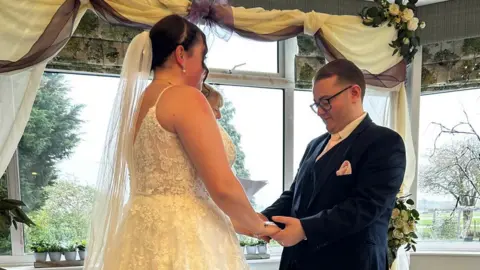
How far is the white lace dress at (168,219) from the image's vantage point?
1231mm

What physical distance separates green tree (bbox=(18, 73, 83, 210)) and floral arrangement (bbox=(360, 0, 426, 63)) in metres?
1.81

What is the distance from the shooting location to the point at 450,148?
119 inches

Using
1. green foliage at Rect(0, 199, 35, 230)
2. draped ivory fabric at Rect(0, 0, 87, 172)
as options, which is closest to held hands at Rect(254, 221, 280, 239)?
green foliage at Rect(0, 199, 35, 230)

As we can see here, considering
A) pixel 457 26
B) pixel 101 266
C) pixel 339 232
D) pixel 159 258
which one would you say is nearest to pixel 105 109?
pixel 101 266

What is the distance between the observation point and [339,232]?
1.38 meters

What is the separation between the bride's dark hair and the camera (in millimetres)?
1272

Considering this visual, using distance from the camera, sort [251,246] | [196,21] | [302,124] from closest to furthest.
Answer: [196,21]
[251,246]
[302,124]

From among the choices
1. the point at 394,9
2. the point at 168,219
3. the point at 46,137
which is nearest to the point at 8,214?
the point at 46,137

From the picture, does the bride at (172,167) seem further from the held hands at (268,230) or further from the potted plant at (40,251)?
the potted plant at (40,251)

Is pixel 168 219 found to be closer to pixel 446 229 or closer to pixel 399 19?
pixel 399 19

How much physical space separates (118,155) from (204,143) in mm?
372

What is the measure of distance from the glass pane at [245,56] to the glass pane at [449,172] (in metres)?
1.15

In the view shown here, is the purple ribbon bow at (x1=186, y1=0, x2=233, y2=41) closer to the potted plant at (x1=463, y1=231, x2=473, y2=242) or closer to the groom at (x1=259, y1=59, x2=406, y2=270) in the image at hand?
the groom at (x1=259, y1=59, x2=406, y2=270)

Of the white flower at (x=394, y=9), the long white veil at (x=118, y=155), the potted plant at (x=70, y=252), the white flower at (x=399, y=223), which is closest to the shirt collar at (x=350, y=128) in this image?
the long white veil at (x=118, y=155)
